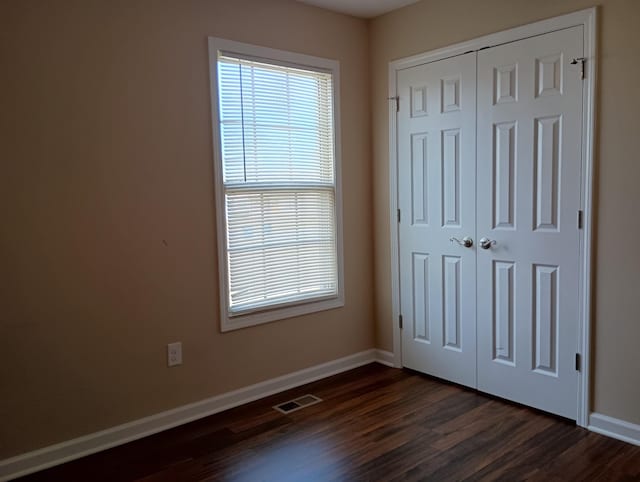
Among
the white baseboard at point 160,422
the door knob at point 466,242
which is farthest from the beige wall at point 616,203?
the white baseboard at point 160,422

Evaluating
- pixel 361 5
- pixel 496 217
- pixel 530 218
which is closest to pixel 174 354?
pixel 496 217

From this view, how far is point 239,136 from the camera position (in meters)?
3.11

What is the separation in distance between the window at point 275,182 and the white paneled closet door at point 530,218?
1032 millimetres

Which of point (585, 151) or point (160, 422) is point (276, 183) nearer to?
point (160, 422)

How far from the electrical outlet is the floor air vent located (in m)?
0.67

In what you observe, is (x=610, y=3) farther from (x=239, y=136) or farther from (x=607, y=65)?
(x=239, y=136)

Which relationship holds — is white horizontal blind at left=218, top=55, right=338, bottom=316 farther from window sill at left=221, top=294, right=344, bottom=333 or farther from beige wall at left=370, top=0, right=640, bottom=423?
beige wall at left=370, top=0, right=640, bottom=423

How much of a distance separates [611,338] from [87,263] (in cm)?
270

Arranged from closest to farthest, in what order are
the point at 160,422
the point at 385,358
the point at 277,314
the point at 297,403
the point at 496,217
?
the point at 160,422, the point at 496,217, the point at 297,403, the point at 277,314, the point at 385,358

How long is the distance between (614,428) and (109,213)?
282 cm

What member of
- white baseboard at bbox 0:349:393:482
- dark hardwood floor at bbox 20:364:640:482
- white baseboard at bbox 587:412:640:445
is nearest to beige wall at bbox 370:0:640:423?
white baseboard at bbox 587:412:640:445

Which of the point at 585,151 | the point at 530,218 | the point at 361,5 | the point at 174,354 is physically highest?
the point at 361,5

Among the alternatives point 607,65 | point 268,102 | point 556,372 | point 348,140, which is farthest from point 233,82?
point 556,372

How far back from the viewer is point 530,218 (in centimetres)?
292
